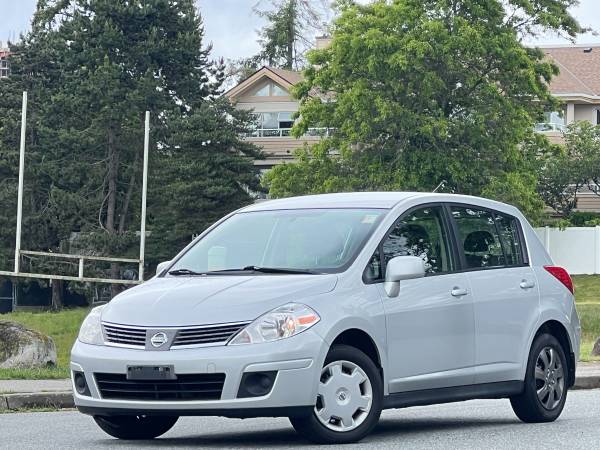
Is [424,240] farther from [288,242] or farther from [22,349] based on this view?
[22,349]

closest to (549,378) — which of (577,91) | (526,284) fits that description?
(526,284)

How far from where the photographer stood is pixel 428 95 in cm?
5519

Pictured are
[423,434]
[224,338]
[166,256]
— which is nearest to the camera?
[224,338]

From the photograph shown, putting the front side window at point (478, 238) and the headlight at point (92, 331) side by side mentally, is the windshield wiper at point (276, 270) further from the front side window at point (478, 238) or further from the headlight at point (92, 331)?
the front side window at point (478, 238)

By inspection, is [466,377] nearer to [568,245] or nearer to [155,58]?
[568,245]

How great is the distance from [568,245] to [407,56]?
16725 millimetres

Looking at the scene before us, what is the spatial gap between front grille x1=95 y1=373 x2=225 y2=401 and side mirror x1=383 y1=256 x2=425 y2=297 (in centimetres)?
148

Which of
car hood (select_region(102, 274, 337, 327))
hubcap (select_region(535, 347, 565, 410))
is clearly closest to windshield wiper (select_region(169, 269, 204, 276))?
car hood (select_region(102, 274, 337, 327))

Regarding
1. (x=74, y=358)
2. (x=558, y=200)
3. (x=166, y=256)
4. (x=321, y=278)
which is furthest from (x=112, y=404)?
(x=558, y=200)

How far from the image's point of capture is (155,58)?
72.4 meters

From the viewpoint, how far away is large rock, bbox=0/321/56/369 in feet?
59.6

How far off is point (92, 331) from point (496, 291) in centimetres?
311

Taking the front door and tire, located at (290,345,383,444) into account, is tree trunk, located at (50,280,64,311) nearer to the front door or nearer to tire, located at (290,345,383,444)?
the front door

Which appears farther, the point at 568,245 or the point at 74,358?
the point at 568,245
